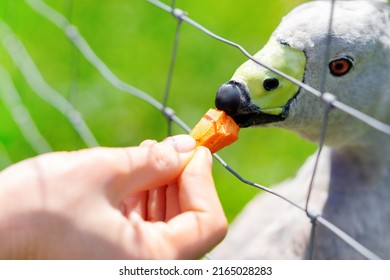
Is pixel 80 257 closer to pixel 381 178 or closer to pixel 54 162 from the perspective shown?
pixel 54 162

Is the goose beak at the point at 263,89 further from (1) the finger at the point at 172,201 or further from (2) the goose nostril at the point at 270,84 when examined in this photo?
(1) the finger at the point at 172,201

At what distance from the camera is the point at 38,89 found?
2.81 meters

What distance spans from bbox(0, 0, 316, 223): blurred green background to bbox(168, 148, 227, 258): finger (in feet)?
4.87

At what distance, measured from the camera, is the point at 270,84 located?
1.48 meters

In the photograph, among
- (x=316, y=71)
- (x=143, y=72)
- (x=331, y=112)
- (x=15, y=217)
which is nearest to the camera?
(x=15, y=217)

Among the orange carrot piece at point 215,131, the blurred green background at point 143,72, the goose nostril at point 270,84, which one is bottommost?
the orange carrot piece at point 215,131

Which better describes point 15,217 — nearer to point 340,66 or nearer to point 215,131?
point 215,131

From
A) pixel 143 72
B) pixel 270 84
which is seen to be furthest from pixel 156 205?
pixel 143 72

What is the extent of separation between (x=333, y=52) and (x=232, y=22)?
1601mm

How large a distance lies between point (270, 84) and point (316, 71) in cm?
13

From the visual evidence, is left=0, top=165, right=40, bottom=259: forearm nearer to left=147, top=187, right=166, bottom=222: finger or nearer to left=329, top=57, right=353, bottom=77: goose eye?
left=147, top=187, right=166, bottom=222: finger

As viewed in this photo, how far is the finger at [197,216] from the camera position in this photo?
44.9 inches

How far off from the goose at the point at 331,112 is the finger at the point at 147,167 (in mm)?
253

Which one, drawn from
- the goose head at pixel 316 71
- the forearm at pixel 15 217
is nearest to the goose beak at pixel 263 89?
the goose head at pixel 316 71
